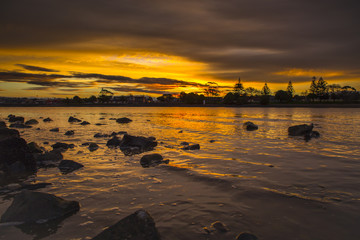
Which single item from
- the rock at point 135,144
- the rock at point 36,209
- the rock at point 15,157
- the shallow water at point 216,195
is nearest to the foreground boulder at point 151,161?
the shallow water at point 216,195

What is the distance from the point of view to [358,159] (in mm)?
10594

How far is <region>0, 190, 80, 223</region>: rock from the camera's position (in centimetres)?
487

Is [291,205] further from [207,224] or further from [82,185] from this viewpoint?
[82,185]

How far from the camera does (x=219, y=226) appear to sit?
184 inches

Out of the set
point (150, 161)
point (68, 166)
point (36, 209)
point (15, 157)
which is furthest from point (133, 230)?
point (15, 157)

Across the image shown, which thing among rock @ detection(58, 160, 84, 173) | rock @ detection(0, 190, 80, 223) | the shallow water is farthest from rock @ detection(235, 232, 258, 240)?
rock @ detection(58, 160, 84, 173)

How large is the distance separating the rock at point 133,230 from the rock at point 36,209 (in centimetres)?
189

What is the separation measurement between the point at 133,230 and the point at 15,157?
7.72m

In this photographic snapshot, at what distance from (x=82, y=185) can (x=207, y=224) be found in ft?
14.3

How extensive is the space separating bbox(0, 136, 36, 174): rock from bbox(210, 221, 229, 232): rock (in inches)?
302

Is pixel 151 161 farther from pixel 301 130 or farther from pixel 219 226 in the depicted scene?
pixel 301 130

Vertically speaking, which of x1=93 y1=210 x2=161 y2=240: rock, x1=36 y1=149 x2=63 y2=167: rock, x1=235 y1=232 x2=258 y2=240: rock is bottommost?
x1=36 y1=149 x2=63 y2=167: rock

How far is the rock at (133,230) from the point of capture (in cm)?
383

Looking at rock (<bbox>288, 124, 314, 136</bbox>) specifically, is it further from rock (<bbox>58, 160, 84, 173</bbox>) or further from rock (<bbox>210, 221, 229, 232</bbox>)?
rock (<bbox>58, 160, 84, 173</bbox>)
